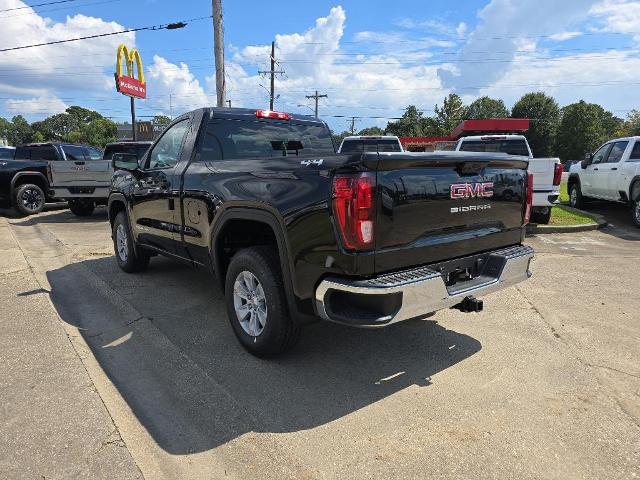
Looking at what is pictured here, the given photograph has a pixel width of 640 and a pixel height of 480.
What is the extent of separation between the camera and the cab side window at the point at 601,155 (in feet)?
37.7

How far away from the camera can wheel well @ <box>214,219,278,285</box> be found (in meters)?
3.77

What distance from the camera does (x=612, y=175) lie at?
1085 centimetres

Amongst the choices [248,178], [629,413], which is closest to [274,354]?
[248,178]

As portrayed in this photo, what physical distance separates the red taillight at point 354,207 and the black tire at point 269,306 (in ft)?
2.59

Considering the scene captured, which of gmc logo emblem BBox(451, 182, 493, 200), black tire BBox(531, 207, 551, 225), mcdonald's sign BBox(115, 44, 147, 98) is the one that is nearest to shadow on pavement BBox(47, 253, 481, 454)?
gmc logo emblem BBox(451, 182, 493, 200)

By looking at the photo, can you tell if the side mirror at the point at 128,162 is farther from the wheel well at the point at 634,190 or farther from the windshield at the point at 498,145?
the wheel well at the point at 634,190

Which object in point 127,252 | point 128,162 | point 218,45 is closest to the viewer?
point 128,162

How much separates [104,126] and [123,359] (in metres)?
127

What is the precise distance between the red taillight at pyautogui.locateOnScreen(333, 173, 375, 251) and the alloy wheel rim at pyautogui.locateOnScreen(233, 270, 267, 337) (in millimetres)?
976

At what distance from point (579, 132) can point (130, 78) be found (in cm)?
6545

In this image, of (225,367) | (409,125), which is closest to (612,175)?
(225,367)

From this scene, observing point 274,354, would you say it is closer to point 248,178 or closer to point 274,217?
point 274,217

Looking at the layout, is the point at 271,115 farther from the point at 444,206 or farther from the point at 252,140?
the point at 444,206

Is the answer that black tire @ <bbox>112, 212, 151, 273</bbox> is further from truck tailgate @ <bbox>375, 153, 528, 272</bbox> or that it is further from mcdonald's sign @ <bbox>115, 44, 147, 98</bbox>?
→ mcdonald's sign @ <bbox>115, 44, 147, 98</bbox>
